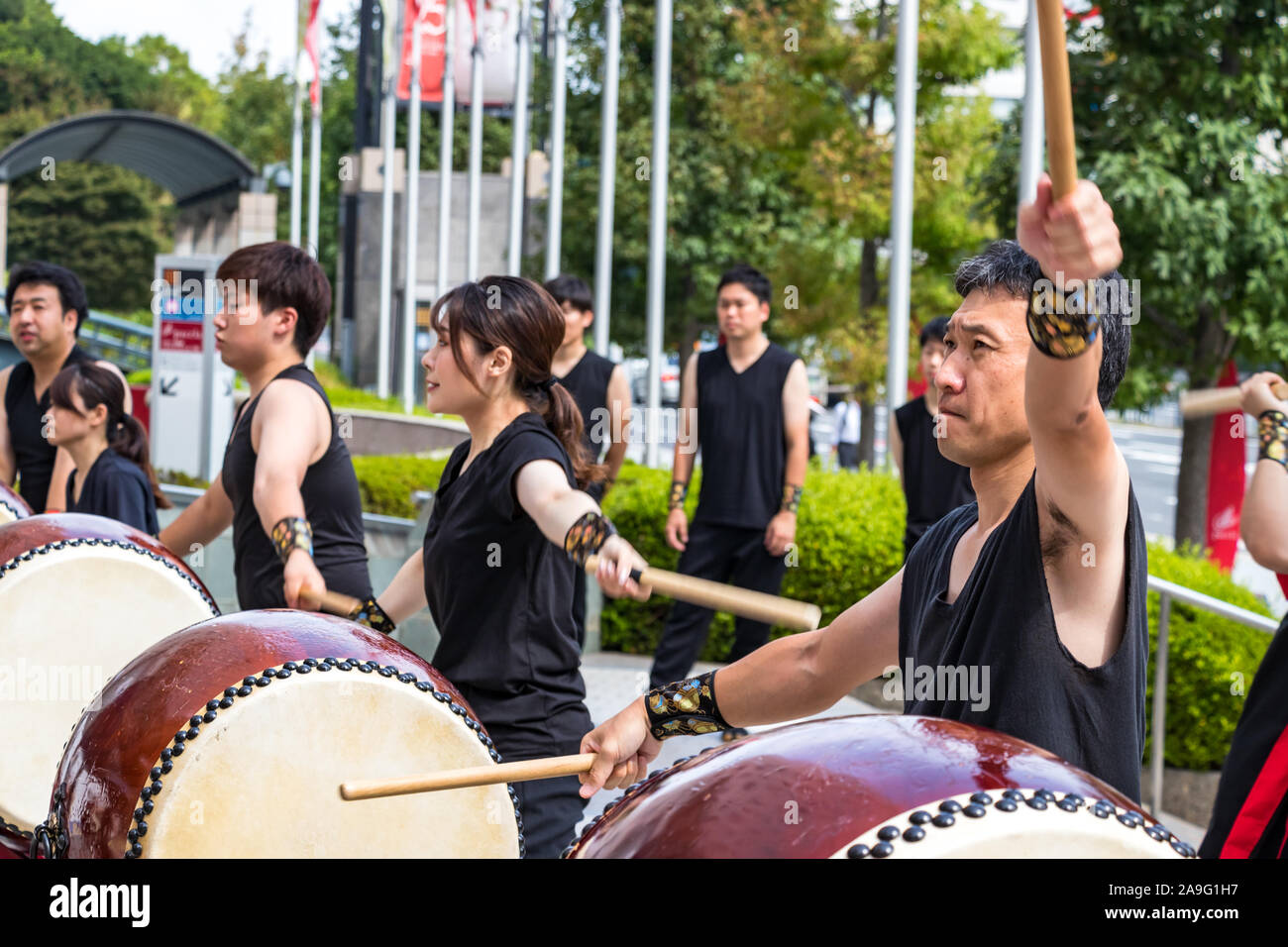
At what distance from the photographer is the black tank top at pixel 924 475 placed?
6.00m

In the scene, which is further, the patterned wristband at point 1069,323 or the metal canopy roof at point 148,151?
the metal canopy roof at point 148,151

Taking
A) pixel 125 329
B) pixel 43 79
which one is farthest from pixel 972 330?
pixel 43 79

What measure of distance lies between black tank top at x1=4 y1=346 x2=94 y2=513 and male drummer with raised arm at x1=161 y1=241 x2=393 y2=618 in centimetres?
166

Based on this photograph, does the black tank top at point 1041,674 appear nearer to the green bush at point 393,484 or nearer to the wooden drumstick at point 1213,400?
the wooden drumstick at point 1213,400

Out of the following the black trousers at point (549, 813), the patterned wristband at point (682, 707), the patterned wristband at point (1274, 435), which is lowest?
the black trousers at point (549, 813)

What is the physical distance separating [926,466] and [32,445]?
11.6 ft

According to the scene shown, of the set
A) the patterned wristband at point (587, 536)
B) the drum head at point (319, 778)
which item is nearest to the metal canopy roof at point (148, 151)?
the patterned wristband at point (587, 536)

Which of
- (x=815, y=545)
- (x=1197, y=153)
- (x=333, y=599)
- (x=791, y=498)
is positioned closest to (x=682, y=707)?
(x=333, y=599)

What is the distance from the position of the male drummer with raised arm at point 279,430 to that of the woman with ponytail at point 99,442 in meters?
0.73

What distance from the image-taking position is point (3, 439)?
18.3 ft

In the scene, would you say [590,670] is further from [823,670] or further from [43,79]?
[43,79]

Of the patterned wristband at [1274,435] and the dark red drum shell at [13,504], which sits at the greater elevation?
the patterned wristband at [1274,435]

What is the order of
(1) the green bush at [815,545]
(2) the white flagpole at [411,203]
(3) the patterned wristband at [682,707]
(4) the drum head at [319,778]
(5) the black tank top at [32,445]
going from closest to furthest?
(4) the drum head at [319,778] < (3) the patterned wristband at [682,707] < (5) the black tank top at [32,445] < (1) the green bush at [815,545] < (2) the white flagpole at [411,203]
